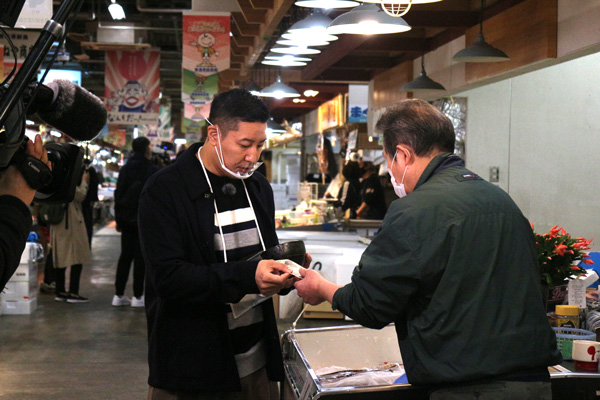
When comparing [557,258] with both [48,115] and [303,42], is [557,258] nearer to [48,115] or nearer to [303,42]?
[48,115]

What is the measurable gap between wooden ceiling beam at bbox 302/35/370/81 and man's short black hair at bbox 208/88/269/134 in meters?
6.26

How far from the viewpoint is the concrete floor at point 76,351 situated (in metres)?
5.68

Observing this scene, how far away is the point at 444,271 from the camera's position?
85.5 inches

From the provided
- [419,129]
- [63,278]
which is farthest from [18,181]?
[63,278]

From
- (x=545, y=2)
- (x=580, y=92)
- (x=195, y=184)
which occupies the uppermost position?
(x=545, y=2)

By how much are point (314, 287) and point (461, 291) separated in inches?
24.9

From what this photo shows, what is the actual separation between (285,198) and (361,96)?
17.3ft

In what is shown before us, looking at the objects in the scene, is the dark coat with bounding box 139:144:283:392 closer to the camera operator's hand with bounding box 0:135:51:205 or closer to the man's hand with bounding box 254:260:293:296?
the man's hand with bounding box 254:260:293:296

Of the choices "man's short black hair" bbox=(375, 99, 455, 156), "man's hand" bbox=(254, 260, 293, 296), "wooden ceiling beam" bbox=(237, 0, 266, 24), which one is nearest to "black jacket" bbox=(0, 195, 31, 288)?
"man's hand" bbox=(254, 260, 293, 296)

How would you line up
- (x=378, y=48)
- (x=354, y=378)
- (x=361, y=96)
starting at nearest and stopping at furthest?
(x=354, y=378)
(x=378, y=48)
(x=361, y=96)

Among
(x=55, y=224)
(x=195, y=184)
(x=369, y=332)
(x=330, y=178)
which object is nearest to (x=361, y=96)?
(x=330, y=178)

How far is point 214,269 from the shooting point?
2.54 m

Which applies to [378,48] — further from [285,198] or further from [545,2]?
[285,198]

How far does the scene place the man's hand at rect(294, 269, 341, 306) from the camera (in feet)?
8.50
